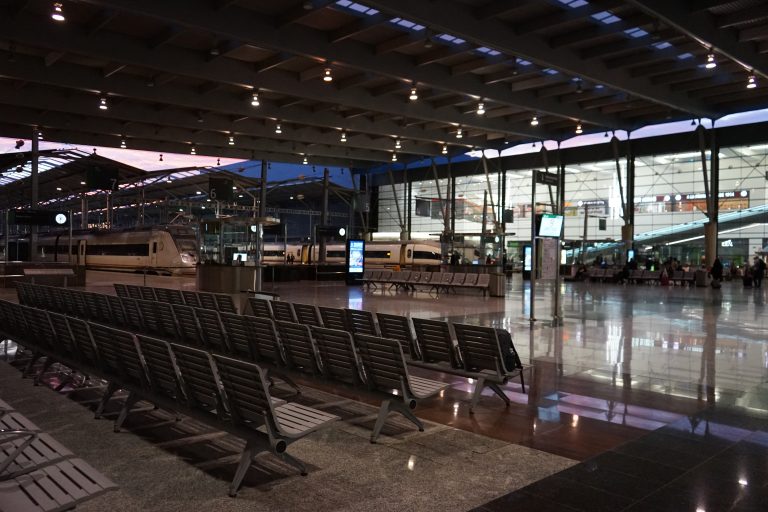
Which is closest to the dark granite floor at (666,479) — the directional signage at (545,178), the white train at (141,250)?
the directional signage at (545,178)

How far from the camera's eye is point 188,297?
365 inches

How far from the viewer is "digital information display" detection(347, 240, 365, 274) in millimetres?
25281

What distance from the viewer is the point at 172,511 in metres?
3.30

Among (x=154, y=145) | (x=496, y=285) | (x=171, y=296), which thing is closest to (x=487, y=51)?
(x=496, y=285)

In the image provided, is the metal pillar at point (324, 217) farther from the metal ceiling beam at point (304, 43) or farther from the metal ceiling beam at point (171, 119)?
the metal ceiling beam at point (304, 43)

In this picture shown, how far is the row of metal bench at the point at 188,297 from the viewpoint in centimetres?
823

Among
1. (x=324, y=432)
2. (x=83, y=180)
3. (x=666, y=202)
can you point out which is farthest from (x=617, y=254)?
(x=324, y=432)

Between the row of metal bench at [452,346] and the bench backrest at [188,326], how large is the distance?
1533 millimetres

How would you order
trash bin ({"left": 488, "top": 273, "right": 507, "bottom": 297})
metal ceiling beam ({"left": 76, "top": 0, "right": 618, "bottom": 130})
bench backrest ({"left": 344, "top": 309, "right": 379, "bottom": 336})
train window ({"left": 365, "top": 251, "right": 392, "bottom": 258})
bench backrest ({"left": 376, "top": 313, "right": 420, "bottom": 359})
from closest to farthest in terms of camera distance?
bench backrest ({"left": 376, "top": 313, "right": 420, "bottom": 359})
bench backrest ({"left": 344, "top": 309, "right": 379, "bottom": 336})
metal ceiling beam ({"left": 76, "top": 0, "right": 618, "bottom": 130})
trash bin ({"left": 488, "top": 273, "right": 507, "bottom": 297})
train window ({"left": 365, "top": 251, "right": 392, "bottom": 258})

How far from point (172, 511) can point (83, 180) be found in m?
35.8

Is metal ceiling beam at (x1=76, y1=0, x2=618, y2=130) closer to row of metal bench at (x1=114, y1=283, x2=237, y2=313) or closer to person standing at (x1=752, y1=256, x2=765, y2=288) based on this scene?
row of metal bench at (x1=114, y1=283, x2=237, y2=313)

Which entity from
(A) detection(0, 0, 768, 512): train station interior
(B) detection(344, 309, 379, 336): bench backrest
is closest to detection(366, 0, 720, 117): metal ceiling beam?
(A) detection(0, 0, 768, 512): train station interior

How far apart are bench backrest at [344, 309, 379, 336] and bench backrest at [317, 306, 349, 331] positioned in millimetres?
58

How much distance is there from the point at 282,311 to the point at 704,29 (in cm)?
1328
